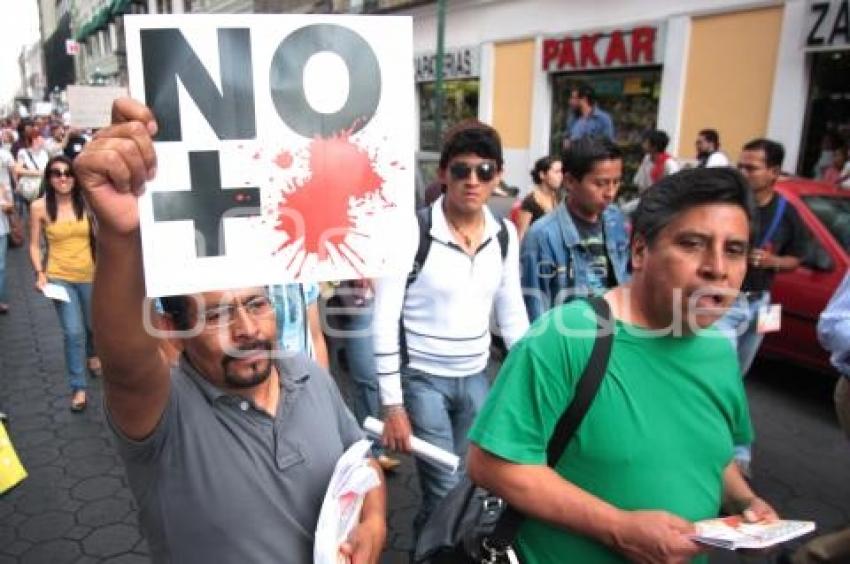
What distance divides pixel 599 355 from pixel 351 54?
87cm

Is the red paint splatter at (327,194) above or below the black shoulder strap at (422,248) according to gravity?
above

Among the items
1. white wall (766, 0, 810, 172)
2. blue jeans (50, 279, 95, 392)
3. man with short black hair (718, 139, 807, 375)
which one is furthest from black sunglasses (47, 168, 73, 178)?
white wall (766, 0, 810, 172)

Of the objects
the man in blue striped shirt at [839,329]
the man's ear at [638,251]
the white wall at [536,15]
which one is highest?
the white wall at [536,15]

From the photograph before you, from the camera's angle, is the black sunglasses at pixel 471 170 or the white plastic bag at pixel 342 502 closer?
the white plastic bag at pixel 342 502

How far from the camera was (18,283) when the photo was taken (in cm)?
926

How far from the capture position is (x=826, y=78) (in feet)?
31.6

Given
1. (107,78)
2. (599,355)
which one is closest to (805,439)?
(599,355)

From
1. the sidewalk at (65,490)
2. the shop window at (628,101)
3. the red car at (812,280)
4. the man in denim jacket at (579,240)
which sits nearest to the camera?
the man in denim jacket at (579,240)

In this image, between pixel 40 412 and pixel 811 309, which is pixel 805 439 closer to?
pixel 811 309

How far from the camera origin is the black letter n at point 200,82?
4.49 feet

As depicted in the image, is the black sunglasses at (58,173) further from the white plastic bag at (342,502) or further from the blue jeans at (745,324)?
the blue jeans at (745,324)

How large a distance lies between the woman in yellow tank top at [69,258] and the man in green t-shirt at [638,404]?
4230 millimetres

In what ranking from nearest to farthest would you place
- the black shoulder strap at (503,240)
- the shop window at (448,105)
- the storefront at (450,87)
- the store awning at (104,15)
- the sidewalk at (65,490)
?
the black shoulder strap at (503,240), the sidewalk at (65,490), the storefront at (450,87), the shop window at (448,105), the store awning at (104,15)

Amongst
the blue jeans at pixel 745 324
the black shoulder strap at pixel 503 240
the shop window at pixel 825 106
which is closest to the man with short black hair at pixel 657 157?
the shop window at pixel 825 106
